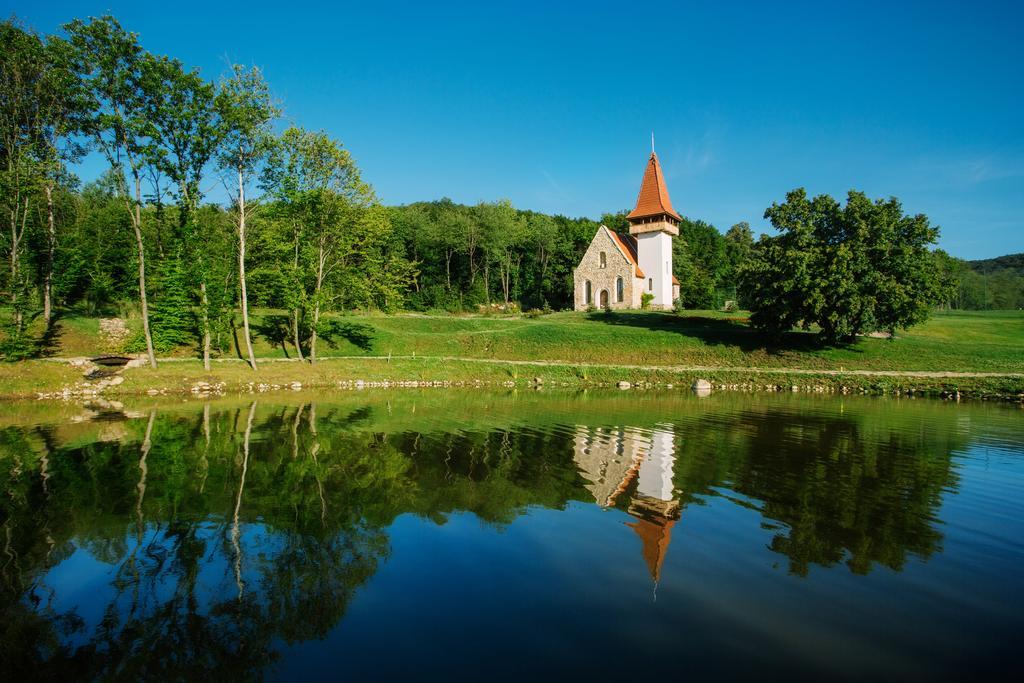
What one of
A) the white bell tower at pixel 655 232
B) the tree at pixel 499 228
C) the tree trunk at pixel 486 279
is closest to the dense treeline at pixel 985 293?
the white bell tower at pixel 655 232

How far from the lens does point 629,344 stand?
40.9 meters

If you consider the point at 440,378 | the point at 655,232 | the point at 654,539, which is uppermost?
the point at 655,232

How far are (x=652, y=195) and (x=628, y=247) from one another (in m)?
6.68

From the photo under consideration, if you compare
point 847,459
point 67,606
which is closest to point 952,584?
point 847,459

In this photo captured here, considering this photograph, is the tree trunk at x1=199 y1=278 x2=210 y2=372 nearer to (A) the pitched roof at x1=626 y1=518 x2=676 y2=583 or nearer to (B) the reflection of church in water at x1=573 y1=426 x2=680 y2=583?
(B) the reflection of church in water at x1=573 y1=426 x2=680 y2=583

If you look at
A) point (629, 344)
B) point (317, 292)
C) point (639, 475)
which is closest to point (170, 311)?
point (317, 292)

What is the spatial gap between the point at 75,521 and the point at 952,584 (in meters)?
12.2

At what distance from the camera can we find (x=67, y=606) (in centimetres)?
592

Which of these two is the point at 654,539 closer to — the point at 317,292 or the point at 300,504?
the point at 300,504

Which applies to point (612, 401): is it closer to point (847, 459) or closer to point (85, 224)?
point (847, 459)

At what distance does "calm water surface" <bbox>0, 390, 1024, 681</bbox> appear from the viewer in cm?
512

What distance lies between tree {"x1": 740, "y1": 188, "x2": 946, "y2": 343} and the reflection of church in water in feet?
81.1

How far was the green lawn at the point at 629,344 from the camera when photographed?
3453cm

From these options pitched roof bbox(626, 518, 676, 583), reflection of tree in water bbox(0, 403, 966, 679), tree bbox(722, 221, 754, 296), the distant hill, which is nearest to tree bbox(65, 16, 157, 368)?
reflection of tree in water bbox(0, 403, 966, 679)
